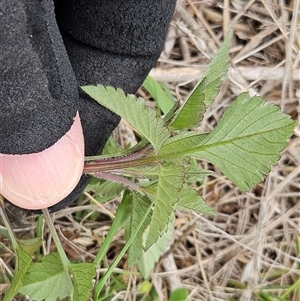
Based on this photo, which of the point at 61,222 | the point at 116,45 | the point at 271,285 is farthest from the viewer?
the point at 271,285

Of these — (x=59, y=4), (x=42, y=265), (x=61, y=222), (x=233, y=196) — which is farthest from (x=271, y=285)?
(x=59, y=4)

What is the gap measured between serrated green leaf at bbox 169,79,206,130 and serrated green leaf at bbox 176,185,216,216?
3.2 inches

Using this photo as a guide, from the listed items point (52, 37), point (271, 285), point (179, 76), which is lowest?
point (271, 285)

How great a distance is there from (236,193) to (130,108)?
677mm

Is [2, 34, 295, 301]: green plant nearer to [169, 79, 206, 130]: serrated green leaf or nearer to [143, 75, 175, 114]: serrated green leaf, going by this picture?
[169, 79, 206, 130]: serrated green leaf

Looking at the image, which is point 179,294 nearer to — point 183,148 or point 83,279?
point 83,279

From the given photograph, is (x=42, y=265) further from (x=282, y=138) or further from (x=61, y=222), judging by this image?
(x=282, y=138)

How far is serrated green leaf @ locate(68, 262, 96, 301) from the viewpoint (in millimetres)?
709

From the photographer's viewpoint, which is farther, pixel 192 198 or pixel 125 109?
pixel 192 198

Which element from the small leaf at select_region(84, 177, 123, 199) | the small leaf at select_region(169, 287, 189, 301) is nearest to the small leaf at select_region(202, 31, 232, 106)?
the small leaf at select_region(84, 177, 123, 199)

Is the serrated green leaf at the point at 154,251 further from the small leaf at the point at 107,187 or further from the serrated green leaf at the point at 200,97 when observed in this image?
the serrated green leaf at the point at 200,97

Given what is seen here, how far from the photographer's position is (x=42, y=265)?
0.79 metres

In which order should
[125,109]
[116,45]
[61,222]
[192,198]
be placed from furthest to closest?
[61,222] → [116,45] → [192,198] → [125,109]

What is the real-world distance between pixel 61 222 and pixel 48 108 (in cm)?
45
